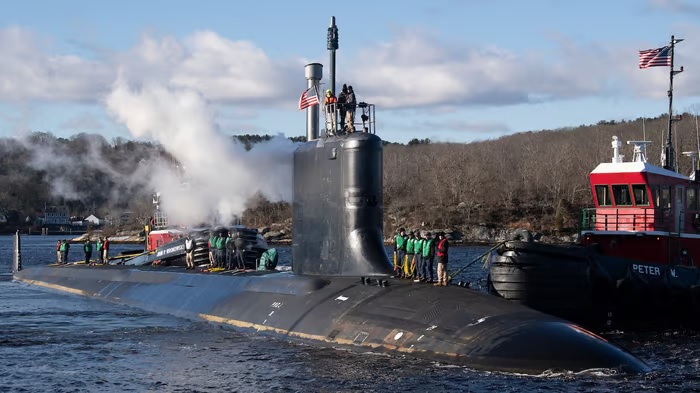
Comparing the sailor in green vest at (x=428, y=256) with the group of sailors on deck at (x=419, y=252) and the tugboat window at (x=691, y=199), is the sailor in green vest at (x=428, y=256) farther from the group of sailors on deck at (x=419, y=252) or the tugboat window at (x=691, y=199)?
the tugboat window at (x=691, y=199)

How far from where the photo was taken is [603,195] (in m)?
31.5

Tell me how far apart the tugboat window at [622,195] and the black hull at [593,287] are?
3.43 meters

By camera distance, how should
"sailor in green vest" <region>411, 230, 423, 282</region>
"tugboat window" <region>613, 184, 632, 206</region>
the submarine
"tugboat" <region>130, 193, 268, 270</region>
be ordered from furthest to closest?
1. "tugboat" <region>130, 193, 268, 270</region>
2. "tugboat window" <region>613, 184, 632, 206</region>
3. "sailor in green vest" <region>411, 230, 423, 282</region>
4. the submarine

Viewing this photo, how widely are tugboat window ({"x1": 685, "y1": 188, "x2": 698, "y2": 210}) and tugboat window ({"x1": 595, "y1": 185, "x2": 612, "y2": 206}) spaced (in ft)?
8.80

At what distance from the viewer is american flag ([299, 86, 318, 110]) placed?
2703cm

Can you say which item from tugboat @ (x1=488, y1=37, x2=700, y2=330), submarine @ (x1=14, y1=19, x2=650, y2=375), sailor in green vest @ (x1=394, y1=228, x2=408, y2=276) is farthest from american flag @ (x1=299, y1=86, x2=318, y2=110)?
tugboat @ (x1=488, y1=37, x2=700, y2=330)

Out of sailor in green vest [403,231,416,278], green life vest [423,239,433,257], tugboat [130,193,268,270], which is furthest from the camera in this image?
tugboat [130,193,268,270]

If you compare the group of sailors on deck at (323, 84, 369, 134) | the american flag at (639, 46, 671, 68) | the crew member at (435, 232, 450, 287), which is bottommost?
the crew member at (435, 232, 450, 287)

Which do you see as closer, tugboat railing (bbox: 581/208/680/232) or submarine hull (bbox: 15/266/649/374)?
submarine hull (bbox: 15/266/649/374)

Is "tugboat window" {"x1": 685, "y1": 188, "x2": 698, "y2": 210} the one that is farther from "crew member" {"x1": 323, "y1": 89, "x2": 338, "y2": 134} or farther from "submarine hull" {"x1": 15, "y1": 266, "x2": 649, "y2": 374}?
"crew member" {"x1": 323, "y1": 89, "x2": 338, "y2": 134}

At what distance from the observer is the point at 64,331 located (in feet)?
87.9

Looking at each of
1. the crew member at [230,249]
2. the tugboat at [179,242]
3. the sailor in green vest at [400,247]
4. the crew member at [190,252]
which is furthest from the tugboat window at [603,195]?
the crew member at [190,252]

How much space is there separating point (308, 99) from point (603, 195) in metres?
10.8

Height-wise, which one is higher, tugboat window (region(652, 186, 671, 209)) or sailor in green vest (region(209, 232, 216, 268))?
tugboat window (region(652, 186, 671, 209))
